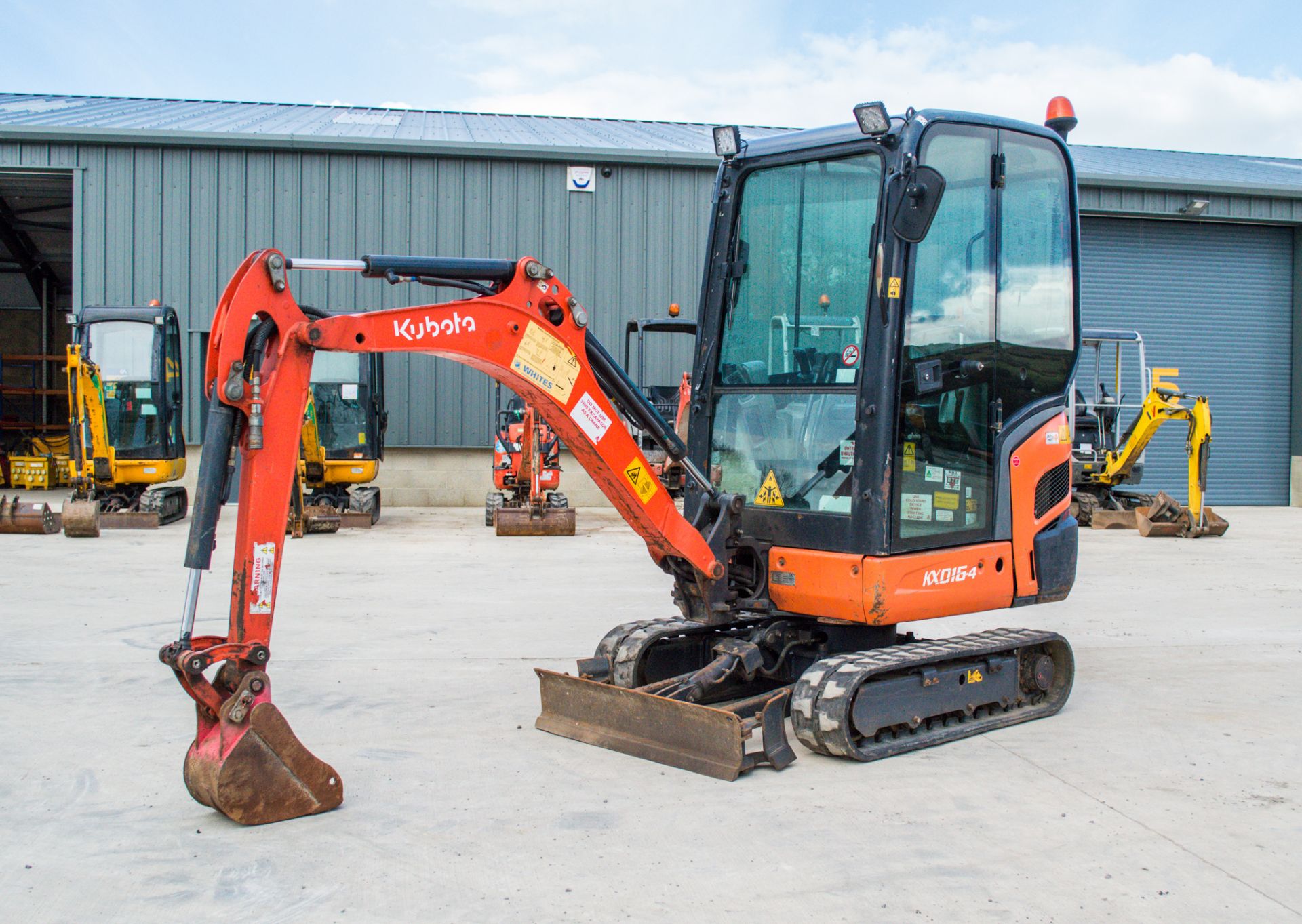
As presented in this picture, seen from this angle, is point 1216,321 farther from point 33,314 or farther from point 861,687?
point 33,314

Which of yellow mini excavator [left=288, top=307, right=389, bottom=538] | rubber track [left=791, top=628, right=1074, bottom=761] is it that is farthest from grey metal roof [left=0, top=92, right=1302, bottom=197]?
rubber track [left=791, top=628, right=1074, bottom=761]

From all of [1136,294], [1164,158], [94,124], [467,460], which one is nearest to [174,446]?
[467,460]

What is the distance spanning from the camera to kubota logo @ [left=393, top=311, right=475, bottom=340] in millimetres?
4719

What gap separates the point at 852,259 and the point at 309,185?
53.6 ft

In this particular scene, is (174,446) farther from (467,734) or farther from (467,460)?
(467,734)

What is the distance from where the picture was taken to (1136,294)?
73.8 ft

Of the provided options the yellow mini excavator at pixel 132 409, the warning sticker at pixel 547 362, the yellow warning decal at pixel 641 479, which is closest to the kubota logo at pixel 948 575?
the yellow warning decal at pixel 641 479

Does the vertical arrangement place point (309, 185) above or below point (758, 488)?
above

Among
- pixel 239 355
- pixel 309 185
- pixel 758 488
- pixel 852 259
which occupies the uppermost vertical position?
pixel 309 185

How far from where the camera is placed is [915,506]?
18.5 feet

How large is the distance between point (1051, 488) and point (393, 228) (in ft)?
52.2

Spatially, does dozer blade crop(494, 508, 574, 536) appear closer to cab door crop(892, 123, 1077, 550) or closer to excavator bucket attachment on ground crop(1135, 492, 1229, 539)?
excavator bucket attachment on ground crop(1135, 492, 1229, 539)

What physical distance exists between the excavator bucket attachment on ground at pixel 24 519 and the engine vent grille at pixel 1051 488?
1277 centimetres

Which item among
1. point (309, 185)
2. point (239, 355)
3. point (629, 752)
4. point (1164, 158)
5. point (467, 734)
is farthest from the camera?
point (1164, 158)
